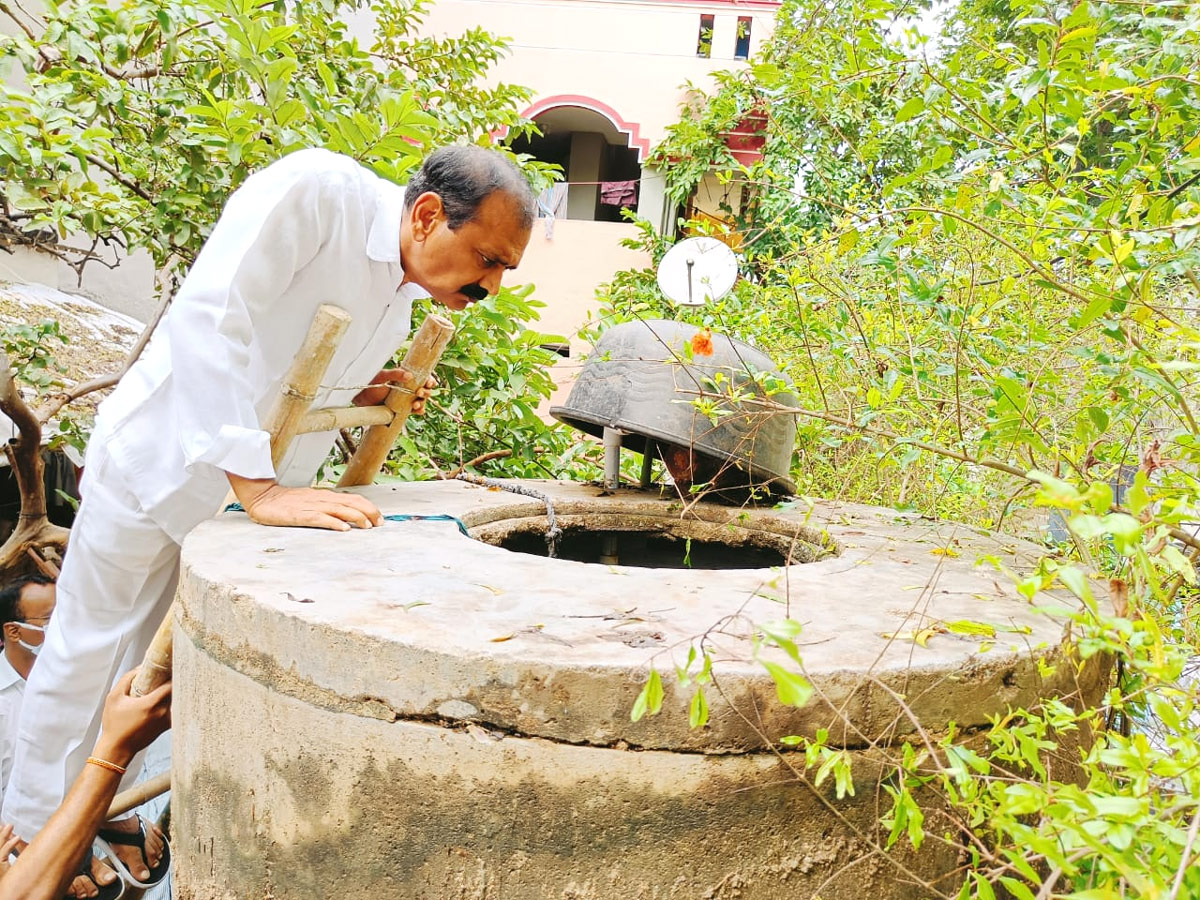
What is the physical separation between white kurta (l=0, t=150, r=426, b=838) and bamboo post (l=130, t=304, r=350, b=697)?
83mm

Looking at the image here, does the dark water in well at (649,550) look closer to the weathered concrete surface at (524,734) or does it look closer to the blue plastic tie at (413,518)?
the blue plastic tie at (413,518)

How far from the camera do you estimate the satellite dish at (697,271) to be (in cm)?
362

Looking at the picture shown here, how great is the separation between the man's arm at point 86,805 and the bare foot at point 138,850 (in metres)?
0.86

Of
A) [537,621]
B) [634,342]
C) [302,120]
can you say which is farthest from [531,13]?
[537,621]

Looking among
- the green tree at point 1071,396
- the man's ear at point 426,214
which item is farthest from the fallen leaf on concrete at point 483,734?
the man's ear at point 426,214

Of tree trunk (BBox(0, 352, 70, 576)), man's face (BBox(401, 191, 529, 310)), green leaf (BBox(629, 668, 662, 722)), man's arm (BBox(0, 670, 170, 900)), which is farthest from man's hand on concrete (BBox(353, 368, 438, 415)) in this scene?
green leaf (BBox(629, 668, 662, 722))

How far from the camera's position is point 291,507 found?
77.3 inches

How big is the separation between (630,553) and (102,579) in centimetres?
175

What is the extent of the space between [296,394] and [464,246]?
1.85 feet

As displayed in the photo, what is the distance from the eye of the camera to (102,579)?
2.16 metres

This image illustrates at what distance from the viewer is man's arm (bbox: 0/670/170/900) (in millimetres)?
1706

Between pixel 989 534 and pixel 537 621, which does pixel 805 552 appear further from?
pixel 537 621

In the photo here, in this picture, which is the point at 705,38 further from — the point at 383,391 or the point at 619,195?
the point at 383,391

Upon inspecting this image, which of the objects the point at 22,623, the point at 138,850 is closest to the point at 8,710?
the point at 22,623
